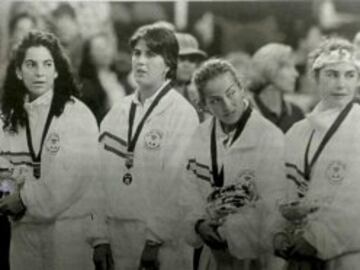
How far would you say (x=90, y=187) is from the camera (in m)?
2.62

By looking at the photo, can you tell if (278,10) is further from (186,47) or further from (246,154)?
(246,154)

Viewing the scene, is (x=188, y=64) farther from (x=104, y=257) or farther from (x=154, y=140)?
(x=104, y=257)

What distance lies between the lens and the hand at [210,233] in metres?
2.54

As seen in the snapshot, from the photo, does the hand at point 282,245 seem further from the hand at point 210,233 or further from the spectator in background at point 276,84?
the spectator in background at point 276,84

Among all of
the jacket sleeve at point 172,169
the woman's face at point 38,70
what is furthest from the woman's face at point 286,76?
the woman's face at point 38,70

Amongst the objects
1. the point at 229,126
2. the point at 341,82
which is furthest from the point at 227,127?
the point at 341,82

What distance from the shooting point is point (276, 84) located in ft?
8.19

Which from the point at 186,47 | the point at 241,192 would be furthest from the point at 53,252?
the point at 186,47

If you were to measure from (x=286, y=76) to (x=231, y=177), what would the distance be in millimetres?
414

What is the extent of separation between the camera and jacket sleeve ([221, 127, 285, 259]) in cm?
249

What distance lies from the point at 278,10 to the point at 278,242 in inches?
32.8

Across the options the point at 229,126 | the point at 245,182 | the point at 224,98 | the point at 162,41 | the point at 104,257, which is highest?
the point at 162,41

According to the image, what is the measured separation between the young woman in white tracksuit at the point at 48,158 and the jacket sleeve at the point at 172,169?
0.81 feet

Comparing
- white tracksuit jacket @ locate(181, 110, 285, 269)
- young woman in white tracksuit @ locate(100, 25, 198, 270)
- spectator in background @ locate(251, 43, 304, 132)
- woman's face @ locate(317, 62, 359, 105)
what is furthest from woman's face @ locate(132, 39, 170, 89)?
woman's face @ locate(317, 62, 359, 105)
